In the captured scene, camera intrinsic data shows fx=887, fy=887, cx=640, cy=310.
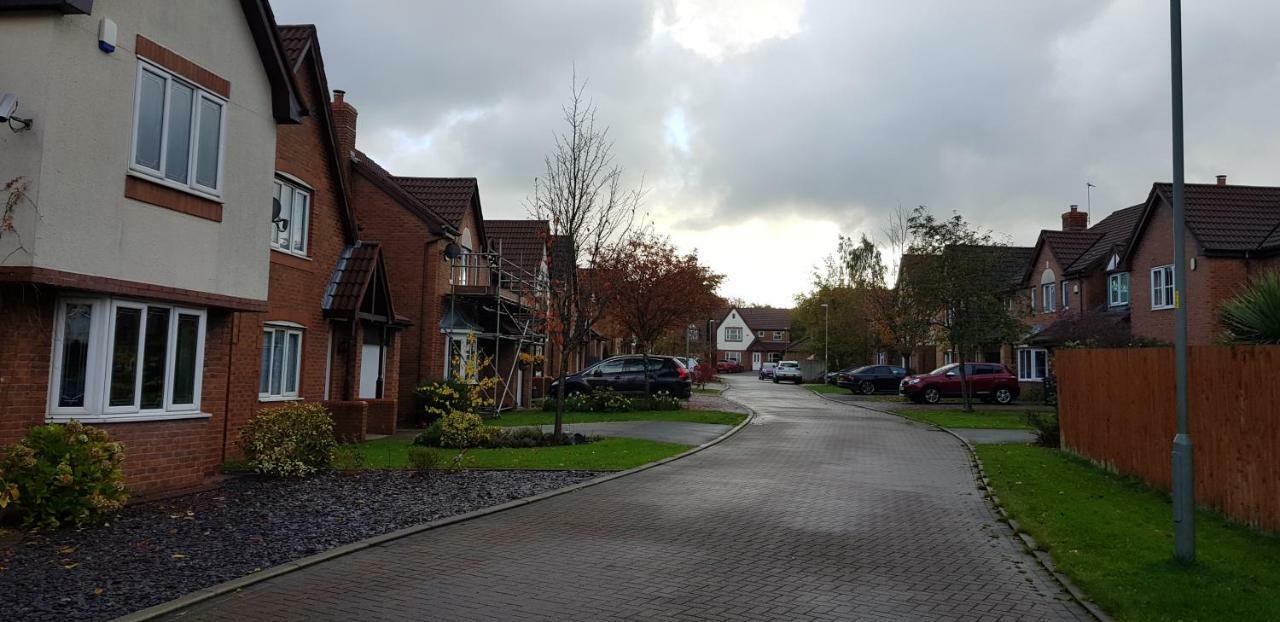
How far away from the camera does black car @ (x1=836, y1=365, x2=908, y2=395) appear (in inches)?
1829

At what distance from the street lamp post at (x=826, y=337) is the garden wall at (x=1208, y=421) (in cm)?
4661

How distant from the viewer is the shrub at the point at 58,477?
332 inches

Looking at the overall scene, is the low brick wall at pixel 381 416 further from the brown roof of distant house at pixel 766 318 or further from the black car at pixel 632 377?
the brown roof of distant house at pixel 766 318

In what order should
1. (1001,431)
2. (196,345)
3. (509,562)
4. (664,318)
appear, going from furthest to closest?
(664,318) → (1001,431) → (196,345) → (509,562)

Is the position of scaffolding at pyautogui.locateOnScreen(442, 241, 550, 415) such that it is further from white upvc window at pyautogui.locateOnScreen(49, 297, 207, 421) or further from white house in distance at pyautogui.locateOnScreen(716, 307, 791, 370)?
white house in distance at pyautogui.locateOnScreen(716, 307, 791, 370)

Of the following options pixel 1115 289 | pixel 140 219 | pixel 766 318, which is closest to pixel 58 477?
pixel 140 219

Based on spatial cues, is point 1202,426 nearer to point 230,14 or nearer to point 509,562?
point 509,562

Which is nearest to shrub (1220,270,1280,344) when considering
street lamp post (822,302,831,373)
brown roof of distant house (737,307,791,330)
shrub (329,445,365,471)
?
shrub (329,445,365,471)

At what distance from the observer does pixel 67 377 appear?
377 inches

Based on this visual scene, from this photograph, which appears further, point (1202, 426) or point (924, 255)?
point (924, 255)

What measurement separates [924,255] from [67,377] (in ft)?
91.2

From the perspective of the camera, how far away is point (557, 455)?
622 inches

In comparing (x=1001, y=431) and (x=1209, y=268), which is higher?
(x=1209, y=268)

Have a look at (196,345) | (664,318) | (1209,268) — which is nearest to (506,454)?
(196,345)
